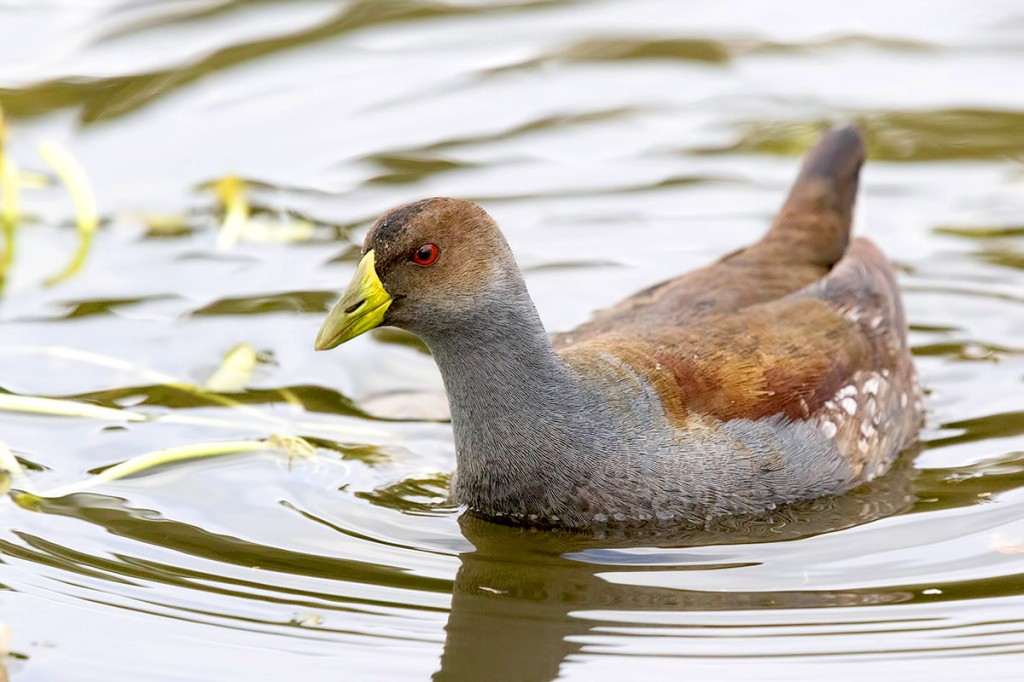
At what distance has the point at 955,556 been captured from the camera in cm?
638

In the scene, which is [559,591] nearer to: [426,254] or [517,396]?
[517,396]

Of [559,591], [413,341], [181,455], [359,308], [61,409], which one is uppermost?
[359,308]

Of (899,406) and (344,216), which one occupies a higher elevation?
(344,216)

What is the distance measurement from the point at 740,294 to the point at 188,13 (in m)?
6.20

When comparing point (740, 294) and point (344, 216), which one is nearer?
point (740, 294)

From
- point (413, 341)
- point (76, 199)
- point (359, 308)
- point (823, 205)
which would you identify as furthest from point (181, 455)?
point (823, 205)

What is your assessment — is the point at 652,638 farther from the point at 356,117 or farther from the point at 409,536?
the point at 356,117

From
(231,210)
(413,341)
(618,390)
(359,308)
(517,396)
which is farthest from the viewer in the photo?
(231,210)

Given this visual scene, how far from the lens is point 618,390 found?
655 cm

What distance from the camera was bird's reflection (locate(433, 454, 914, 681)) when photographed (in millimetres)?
5672

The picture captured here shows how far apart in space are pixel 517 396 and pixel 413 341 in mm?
2429

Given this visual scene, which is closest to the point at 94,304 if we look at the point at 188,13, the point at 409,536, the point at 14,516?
the point at 14,516

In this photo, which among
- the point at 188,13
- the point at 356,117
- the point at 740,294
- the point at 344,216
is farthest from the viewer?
the point at 188,13

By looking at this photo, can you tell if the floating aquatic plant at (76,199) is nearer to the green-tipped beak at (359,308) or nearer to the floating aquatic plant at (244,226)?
the floating aquatic plant at (244,226)
